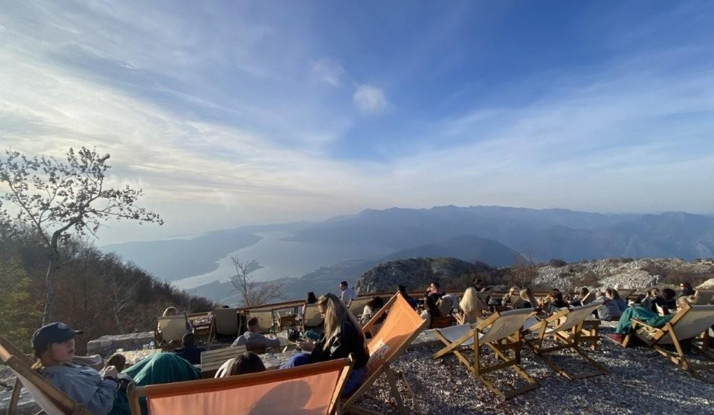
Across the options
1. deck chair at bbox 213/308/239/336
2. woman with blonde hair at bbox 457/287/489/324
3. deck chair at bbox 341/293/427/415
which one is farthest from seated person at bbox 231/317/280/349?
woman with blonde hair at bbox 457/287/489/324

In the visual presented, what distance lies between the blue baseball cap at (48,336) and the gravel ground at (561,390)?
3.01 meters

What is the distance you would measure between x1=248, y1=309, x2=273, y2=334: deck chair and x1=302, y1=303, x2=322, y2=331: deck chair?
2.97ft

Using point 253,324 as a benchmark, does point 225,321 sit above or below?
below

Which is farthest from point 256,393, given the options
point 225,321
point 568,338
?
point 225,321

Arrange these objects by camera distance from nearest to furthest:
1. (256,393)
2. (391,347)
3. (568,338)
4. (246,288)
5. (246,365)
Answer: (256,393) → (246,365) → (391,347) → (568,338) → (246,288)

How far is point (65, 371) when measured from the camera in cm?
264

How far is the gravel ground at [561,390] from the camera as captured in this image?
405cm

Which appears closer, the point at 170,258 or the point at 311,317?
the point at 311,317

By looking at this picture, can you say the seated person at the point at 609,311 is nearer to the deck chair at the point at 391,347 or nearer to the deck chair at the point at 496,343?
the deck chair at the point at 496,343

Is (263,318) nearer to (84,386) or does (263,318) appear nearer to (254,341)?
(254,341)

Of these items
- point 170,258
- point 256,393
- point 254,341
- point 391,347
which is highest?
point 256,393

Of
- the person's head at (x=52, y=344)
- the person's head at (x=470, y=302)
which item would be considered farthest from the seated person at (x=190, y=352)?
the person's head at (x=470, y=302)

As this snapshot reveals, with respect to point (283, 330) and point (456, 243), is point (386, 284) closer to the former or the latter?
point (283, 330)

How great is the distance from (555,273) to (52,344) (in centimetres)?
3947
